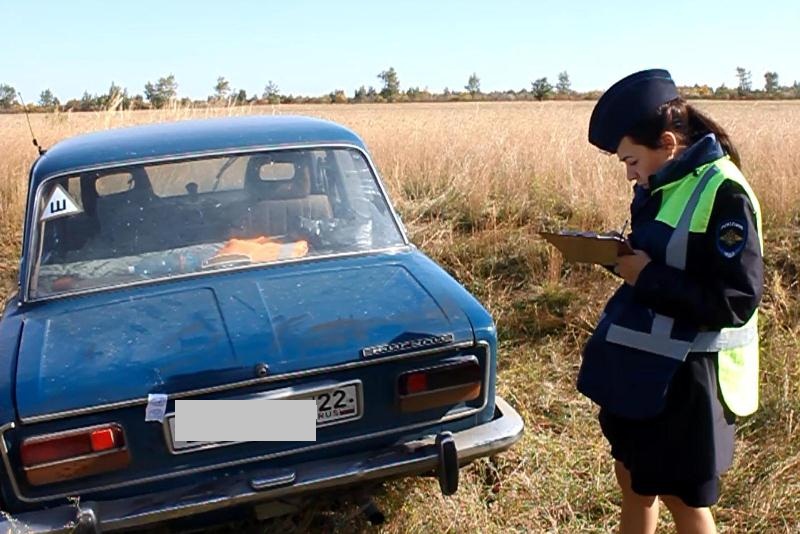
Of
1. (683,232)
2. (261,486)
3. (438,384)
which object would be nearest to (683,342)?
(683,232)

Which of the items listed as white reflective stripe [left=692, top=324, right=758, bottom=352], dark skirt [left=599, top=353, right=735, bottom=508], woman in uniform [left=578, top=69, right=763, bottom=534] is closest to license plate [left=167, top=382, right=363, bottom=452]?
woman in uniform [left=578, top=69, right=763, bottom=534]

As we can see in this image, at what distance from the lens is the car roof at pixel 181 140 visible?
337 cm

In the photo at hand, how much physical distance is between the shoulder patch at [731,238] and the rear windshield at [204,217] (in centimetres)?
181

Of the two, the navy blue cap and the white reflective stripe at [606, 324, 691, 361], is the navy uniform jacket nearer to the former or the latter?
the white reflective stripe at [606, 324, 691, 361]

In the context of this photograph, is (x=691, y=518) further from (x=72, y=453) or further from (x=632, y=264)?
(x=72, y=453)

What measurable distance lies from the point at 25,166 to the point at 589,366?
28.5 ft

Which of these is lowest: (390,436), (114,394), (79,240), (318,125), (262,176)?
(390,436)

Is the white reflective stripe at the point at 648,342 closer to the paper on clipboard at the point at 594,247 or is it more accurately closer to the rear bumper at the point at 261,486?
the paper on clipboard at the point at 594,247

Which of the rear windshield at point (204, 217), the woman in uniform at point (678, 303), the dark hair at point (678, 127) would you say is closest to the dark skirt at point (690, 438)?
the woman in uniform at point (678, 303)

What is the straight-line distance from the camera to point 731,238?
1.86 m

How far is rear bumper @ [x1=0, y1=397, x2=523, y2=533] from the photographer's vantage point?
2.36 meters

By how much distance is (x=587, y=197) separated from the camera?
7.06 meters

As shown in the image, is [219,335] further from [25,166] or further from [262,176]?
[25,166]

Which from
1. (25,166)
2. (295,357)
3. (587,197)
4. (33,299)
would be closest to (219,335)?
(295,357)
